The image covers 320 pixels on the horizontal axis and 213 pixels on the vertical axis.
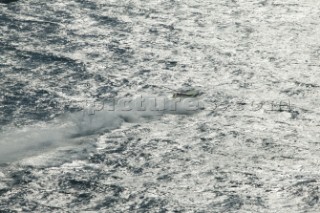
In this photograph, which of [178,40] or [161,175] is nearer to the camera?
[161,175]

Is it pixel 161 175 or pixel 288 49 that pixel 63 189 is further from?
pixel 288 49

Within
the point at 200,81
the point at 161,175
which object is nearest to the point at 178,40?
the point at 200,81

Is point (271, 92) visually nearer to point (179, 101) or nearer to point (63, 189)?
point (179, 101)

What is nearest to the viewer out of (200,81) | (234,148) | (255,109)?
(234,148)

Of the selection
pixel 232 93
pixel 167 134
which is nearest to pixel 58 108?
pixel 167 134

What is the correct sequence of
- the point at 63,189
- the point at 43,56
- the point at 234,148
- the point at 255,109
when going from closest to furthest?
the point at 63,189 < the point at 234,148 < the point at 255,109 < the point at 43,56

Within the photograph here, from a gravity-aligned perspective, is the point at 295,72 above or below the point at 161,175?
above
